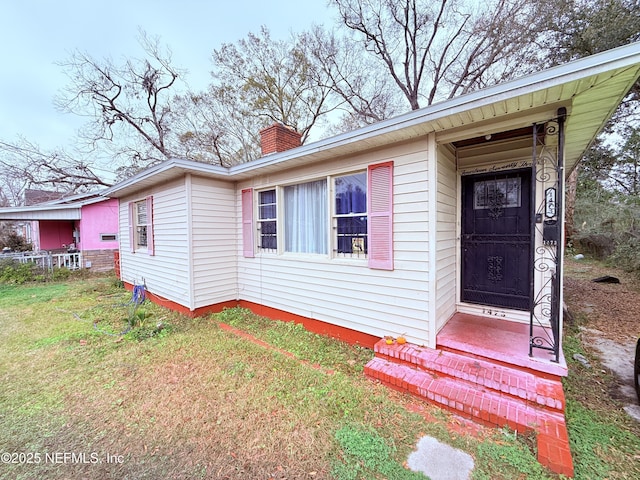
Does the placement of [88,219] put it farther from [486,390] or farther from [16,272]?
[486,390]

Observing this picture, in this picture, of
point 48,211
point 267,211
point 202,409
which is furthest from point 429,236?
point 48,211

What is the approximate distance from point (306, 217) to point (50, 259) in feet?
36.0

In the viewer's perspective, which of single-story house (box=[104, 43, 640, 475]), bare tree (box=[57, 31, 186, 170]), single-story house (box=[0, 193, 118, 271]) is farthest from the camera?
bare tree (box=[57, 31, 186, 170])

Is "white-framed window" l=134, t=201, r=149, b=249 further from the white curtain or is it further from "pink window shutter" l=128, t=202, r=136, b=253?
the white curtain

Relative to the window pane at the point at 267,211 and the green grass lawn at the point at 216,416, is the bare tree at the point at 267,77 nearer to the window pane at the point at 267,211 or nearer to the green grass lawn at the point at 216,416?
the window pane at the point at 267,211

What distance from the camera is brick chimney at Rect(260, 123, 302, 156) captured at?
505 cm

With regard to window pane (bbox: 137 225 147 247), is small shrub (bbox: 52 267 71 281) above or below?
below

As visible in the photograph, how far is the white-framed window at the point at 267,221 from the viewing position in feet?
16.3

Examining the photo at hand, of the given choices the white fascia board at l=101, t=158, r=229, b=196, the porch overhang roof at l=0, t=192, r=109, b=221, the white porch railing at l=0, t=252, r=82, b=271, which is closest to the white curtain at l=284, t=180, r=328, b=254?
the white fascia board at l=101, t=158, r=229, b=196

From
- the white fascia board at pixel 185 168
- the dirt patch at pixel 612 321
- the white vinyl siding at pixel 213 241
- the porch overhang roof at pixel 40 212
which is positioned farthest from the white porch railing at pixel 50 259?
the dirt patch at pixel 612 321

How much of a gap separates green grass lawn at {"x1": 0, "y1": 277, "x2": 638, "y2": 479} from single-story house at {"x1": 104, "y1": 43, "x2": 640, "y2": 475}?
32 centimetres

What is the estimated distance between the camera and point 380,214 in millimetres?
3441

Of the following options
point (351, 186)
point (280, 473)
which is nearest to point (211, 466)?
point (280, 473)

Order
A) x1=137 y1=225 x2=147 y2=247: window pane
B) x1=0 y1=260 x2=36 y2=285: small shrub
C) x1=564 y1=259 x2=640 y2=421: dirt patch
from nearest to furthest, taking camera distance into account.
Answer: x1=564 y1=259 x2=640 y2=421: dirt patch → x1=137 y1=225 x2=147 y2=247: window pane → x1=0 y1=260 x2=36 y2=285: small shrub
